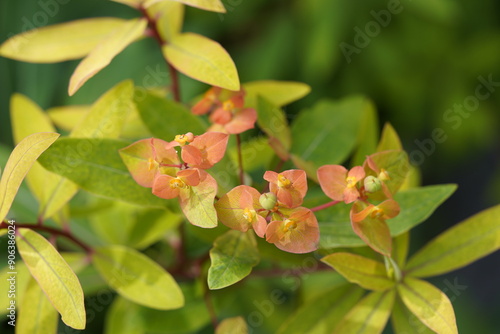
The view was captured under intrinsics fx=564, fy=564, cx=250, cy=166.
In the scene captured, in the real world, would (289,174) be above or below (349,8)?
above

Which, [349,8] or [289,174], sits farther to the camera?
[349,8]

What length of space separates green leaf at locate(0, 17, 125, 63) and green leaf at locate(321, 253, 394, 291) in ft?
1.98

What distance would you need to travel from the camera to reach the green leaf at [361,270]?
0.97m

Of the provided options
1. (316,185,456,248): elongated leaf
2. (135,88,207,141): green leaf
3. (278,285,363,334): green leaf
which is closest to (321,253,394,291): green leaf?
(316,185,456,248): elongated leaf

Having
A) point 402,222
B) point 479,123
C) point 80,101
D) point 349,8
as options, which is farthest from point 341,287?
point 479,123

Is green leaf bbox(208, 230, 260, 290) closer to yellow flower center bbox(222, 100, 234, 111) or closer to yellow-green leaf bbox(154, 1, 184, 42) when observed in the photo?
yellow flower center bbox(222, 100, 234, 111)

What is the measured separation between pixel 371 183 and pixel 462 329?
1.79 metres

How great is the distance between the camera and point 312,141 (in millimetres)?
1285

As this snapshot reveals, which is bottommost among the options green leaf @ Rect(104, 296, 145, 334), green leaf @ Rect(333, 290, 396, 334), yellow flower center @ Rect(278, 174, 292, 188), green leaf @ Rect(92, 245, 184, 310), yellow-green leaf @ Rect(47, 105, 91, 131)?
green leaf @ Rect(104, 296, 145, 334)

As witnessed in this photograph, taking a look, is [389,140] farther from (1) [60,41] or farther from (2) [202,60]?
(1) [60,41]

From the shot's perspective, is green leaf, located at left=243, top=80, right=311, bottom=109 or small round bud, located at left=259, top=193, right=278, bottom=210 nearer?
small round bud, located at left=259, top=193, right=278, bottom=210

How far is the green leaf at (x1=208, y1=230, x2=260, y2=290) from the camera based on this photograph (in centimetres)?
84

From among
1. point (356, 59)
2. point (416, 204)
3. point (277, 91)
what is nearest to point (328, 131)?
point (277, 91)

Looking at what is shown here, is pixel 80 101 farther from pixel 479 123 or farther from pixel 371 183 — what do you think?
pixel 479 123
